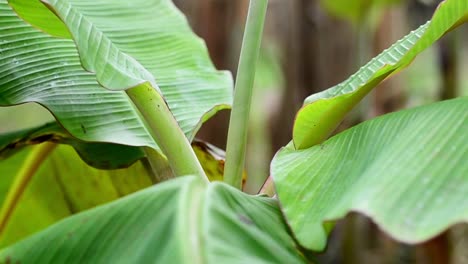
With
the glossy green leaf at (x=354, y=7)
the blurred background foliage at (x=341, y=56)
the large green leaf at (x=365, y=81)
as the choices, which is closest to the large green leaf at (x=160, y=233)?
the large green leaf at (x=365, y=81)

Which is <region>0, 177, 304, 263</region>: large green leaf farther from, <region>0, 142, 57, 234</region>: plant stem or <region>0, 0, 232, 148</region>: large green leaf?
<region>0, 142, 57, 234</region>: plant stem

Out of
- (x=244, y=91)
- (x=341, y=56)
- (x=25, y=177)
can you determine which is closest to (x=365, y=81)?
(x=244, y=91)

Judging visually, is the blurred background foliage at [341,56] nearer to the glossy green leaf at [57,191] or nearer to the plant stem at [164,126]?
the glossy green leaf at [57,191]

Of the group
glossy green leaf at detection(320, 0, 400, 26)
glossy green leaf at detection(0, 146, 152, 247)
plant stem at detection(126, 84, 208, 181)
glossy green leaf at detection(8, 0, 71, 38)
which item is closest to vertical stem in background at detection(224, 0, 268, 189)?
plant stem at detection(126, 84, 208, 181)

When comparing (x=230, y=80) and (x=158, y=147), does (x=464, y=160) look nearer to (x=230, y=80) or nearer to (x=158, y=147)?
(x=158, y=147)

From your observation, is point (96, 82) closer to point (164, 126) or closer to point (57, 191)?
point (164, 126)

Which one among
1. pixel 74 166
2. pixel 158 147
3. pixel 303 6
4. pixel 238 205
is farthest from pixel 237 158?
pixel 303 6
